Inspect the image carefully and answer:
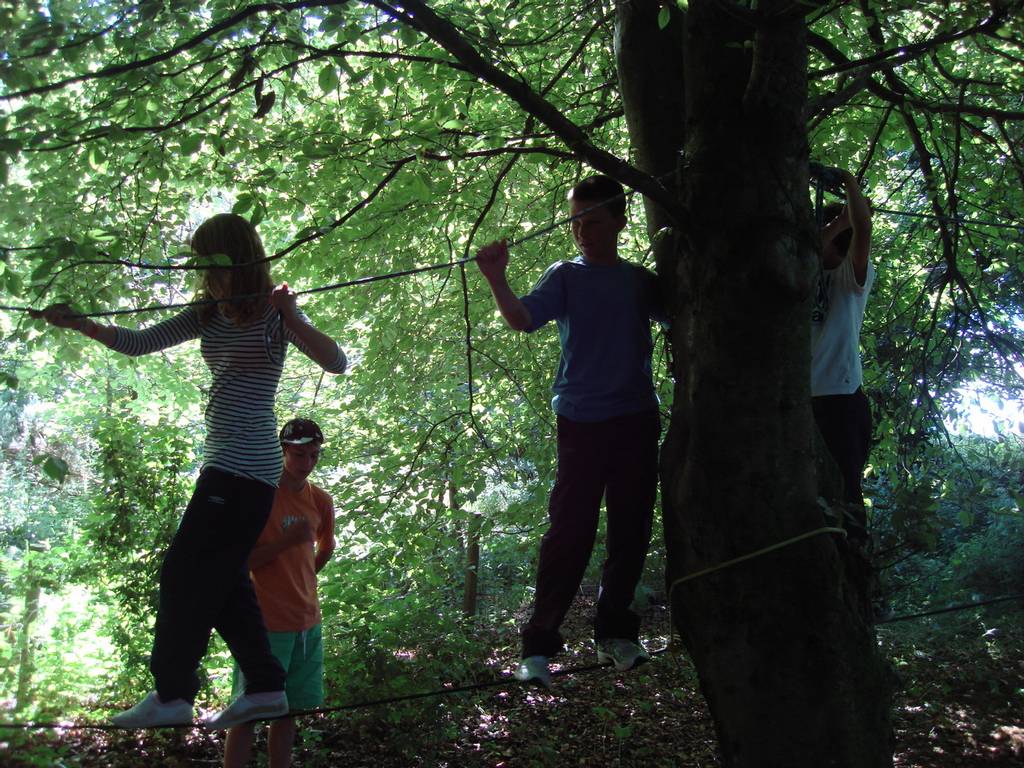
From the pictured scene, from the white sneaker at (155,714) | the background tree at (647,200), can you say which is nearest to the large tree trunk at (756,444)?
the background tree at (647,200)

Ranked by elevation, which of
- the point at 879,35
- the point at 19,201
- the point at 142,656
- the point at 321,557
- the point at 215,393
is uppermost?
the point at 879,35

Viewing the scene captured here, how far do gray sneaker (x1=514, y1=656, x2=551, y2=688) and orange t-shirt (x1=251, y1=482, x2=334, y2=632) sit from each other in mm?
1095

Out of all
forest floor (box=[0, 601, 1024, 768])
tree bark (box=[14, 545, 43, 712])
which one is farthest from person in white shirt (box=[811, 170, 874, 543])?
tree bark (box=[14, 545, 43, 712])

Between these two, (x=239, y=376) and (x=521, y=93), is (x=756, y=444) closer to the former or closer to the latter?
(x=521, y=93)

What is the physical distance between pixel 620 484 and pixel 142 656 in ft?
10.5

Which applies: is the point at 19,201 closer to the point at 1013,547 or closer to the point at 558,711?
the point at 558,711

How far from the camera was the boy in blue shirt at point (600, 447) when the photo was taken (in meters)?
2.55

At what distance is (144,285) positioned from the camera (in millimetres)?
3475

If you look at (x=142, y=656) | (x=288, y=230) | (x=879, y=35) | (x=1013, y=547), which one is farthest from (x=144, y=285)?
(x=1013, y=547)

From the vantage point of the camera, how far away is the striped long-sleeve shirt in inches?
96.5

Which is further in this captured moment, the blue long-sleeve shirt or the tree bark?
the tree bark

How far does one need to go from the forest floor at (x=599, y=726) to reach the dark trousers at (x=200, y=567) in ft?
2.96

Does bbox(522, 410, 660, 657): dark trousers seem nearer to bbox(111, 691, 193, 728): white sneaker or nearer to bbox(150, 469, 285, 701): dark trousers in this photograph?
bbox(150, 469, 285, 701): dark trousers

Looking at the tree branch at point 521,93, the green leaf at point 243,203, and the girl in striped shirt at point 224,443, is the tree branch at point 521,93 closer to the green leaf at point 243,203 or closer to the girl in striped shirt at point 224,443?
the green leaf at point 243,203
